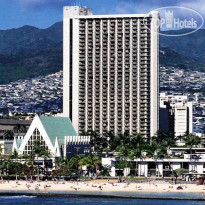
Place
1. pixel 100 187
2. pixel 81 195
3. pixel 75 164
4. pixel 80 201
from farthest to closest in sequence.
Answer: pixel 75 164, pixel 100 187, pixel 81 195, pixel 80 201

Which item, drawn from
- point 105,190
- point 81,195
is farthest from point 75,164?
point 81,195

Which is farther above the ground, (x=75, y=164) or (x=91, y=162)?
(x=91, y=162)

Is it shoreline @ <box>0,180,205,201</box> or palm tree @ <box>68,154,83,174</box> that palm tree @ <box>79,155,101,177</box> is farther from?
shoreline @ <box>0,180,205,201</box>

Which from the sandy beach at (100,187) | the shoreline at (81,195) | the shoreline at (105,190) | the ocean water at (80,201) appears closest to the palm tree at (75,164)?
the shoreline at (105,190)

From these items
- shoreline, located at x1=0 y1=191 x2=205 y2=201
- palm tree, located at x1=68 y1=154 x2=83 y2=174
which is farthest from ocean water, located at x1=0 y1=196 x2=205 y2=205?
palm tree, located at x1=68 y1=154 x2=83 y2=174

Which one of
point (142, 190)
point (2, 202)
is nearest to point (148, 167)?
point (142, 190)

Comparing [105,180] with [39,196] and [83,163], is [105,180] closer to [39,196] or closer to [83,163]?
[83,163]

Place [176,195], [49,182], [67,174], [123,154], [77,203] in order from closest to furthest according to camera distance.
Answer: [77,203] < [176,195] < [49,182] < [67,174] < [123,154]

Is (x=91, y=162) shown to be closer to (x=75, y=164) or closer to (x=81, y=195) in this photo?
(x=75, y=164)
